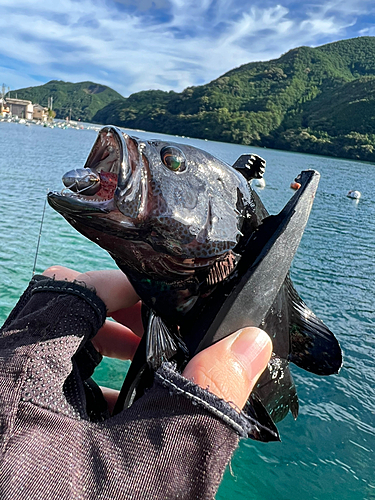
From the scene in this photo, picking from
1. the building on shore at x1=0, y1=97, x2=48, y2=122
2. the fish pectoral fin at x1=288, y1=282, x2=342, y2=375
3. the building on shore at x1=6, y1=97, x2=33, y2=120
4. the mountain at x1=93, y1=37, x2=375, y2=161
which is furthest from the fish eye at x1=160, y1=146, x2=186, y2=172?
the building on shore at x1=6, y1=97, x2=33, y2=120

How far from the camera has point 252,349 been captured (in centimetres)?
165

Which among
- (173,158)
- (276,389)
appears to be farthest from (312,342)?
(173,158)

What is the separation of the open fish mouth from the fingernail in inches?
29.4

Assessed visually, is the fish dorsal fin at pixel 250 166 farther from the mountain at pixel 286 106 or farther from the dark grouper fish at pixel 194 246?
the mountain at pixel 286 106

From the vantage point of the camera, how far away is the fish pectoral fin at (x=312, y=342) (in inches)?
90.4

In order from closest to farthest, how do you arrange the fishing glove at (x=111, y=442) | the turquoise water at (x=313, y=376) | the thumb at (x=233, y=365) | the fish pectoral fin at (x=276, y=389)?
1. the fishing glove at (x=111, y=442)
2. the thumb at (x=233, y=365)
3. the fish pectoral fin at (x=276, y=389)
4. the turquoise water at (x=313, y=376)

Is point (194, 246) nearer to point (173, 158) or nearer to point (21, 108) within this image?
point (173, 158)

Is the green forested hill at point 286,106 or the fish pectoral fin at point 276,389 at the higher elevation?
the green forested hill at point 286,106

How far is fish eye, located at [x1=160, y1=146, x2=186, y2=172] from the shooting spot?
5.81 ft

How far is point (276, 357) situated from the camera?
2.24 m

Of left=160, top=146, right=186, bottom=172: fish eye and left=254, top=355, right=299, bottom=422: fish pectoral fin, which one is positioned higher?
left=160, top=146, right=186, bottom=172: fish eye

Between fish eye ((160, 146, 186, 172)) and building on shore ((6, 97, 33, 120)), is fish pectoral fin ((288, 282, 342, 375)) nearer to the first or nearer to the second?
fish eye ((160, 146, 186, 172))

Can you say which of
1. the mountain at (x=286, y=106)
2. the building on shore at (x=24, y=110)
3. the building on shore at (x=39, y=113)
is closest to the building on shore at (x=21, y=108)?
the building on shore at (x=24, y=110)

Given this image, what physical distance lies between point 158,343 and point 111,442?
771 mm
